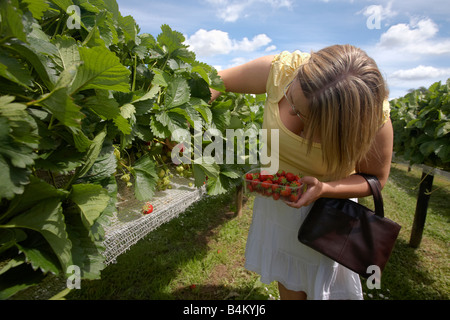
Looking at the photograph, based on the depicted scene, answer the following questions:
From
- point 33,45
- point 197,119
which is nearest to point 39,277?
point 33,45

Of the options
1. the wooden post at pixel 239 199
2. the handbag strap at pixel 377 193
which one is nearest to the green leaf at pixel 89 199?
the handbag strap at pixel 377 193

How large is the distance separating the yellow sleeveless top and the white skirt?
11.3 inches

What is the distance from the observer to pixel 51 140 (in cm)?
84

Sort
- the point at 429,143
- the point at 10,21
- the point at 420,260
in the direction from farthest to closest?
the point at 420,260
the point at 429,143
the point at 10,21

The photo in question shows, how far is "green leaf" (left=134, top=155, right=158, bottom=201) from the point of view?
1.34 metres

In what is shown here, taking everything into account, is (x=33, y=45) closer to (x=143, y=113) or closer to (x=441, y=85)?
(x=143, y=113)

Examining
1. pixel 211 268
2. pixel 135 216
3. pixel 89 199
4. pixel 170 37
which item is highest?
pixel 170 37

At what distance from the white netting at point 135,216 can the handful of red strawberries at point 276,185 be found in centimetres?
42

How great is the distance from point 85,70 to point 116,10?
819 millimetres

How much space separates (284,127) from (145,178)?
31.4 inches

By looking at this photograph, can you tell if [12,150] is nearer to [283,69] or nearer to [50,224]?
[50,224]

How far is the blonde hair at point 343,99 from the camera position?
122 cm

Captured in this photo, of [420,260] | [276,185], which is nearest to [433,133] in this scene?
[420,260]

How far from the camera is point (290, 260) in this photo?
5.71 feet
